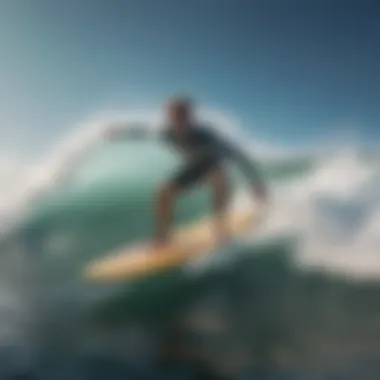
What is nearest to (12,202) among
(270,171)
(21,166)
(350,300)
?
(21,166)

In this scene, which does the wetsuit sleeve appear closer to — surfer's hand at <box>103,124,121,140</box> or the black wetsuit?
the black wetsuit

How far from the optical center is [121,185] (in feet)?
5.70

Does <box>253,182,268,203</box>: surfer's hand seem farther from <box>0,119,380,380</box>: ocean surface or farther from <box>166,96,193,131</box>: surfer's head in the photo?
<box>166,96,193,131</box>: surfer's head

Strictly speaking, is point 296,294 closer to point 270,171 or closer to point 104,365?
point 270,171

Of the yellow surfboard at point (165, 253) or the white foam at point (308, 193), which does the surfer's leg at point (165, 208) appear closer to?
the yellow surfboard at point (165, 253)

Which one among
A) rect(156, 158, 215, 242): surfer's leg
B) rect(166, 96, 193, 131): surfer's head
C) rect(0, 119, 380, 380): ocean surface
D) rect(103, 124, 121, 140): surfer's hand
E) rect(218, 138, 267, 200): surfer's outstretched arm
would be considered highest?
rect(166, 96, 193, 131): surfer's head

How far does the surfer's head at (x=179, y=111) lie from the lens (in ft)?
5.76

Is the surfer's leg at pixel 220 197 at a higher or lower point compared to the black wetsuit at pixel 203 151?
lower

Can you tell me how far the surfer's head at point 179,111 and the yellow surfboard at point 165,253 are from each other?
229 millimetres

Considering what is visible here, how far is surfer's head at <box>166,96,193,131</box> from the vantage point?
1756mm

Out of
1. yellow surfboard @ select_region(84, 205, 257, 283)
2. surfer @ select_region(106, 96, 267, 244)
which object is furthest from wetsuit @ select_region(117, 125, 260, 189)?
yellow surfboard @ select_region(84, 205, 257, 283)

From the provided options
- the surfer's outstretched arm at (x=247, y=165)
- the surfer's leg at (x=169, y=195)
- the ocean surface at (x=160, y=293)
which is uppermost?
the surfer's outstretched arm at (x=247, y=165)

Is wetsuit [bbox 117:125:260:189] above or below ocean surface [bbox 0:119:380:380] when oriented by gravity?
above

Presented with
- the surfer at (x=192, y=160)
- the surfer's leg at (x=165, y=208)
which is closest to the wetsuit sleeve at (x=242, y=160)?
the surfer at (x=192, y=160)
